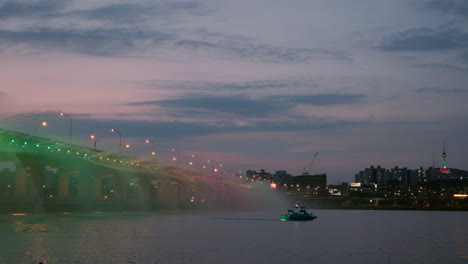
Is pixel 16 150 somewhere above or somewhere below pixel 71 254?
→ above

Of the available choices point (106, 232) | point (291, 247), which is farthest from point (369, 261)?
point (106, 232)

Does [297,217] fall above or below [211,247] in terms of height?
above

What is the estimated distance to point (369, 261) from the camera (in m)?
71.0

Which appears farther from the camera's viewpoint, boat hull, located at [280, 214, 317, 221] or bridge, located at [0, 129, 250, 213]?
boat hull, located at [280, 214, 317, 221]

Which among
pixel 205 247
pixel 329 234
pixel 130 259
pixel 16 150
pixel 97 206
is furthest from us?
pixel 97 206

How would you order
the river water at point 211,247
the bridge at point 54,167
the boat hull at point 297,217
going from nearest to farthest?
the river water at point 211,247 < the bridge at point 54,167 < the boat hull at point 297,217

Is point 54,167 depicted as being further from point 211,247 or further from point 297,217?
point 211,247

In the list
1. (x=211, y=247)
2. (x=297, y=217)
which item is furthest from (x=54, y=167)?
(x=211, y=247)

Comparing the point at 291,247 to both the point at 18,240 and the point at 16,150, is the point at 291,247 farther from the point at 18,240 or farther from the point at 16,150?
the point at 16,150

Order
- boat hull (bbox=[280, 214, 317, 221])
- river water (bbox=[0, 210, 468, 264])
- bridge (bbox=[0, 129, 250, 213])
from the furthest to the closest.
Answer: boat hull (bbox=[280, 214, 317, 221])
bridge (bbox=[0, 129, 250, 213])
river water (bbox=[0, 210, 468, 264])

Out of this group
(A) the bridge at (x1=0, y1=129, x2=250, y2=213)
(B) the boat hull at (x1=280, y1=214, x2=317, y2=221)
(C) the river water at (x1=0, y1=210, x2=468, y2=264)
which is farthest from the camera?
(B) the boat hull at (x1=280, y1=214, x2=317, y2=221)

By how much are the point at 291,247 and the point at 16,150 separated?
8223 centimetres

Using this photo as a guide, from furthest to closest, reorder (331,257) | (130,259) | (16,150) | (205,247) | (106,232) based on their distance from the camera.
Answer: (16,150), (106,232), (205,247), (331,257), (130,259)

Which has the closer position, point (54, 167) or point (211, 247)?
point (211, 247)
